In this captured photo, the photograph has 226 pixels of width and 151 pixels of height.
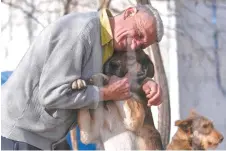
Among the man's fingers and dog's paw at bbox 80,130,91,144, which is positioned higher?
the man's fingers

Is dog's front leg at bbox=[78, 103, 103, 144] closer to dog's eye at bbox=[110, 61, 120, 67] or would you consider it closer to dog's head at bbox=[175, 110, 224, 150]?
dog's eye at bbox=[110, 61, 120, 67]

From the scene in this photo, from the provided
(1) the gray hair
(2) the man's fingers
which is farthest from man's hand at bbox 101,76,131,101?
(1) the gray hair

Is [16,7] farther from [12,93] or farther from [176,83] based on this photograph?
[176,83]

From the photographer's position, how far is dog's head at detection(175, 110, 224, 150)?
253 centimetres

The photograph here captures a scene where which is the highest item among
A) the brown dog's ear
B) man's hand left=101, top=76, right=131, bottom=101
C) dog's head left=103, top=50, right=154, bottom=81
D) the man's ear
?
the man's ear

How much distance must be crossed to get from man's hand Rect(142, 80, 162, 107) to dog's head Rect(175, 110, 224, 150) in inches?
5.2

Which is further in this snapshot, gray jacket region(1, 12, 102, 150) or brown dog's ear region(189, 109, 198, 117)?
brown dog's ear region(189, 109, 198, 117)

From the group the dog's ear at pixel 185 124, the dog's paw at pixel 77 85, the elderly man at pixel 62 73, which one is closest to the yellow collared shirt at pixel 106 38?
the elderly man at pixel 62 73

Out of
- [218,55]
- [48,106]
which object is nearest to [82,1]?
[48,106]

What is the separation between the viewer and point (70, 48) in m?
2.46

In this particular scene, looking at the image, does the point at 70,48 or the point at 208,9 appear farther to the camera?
the point at 208,9

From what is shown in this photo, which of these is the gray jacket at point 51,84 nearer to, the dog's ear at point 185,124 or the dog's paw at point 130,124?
the dog's paw at point 130,124

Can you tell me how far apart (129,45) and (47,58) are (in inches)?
13.7

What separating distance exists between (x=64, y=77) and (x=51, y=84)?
2.4 inches
